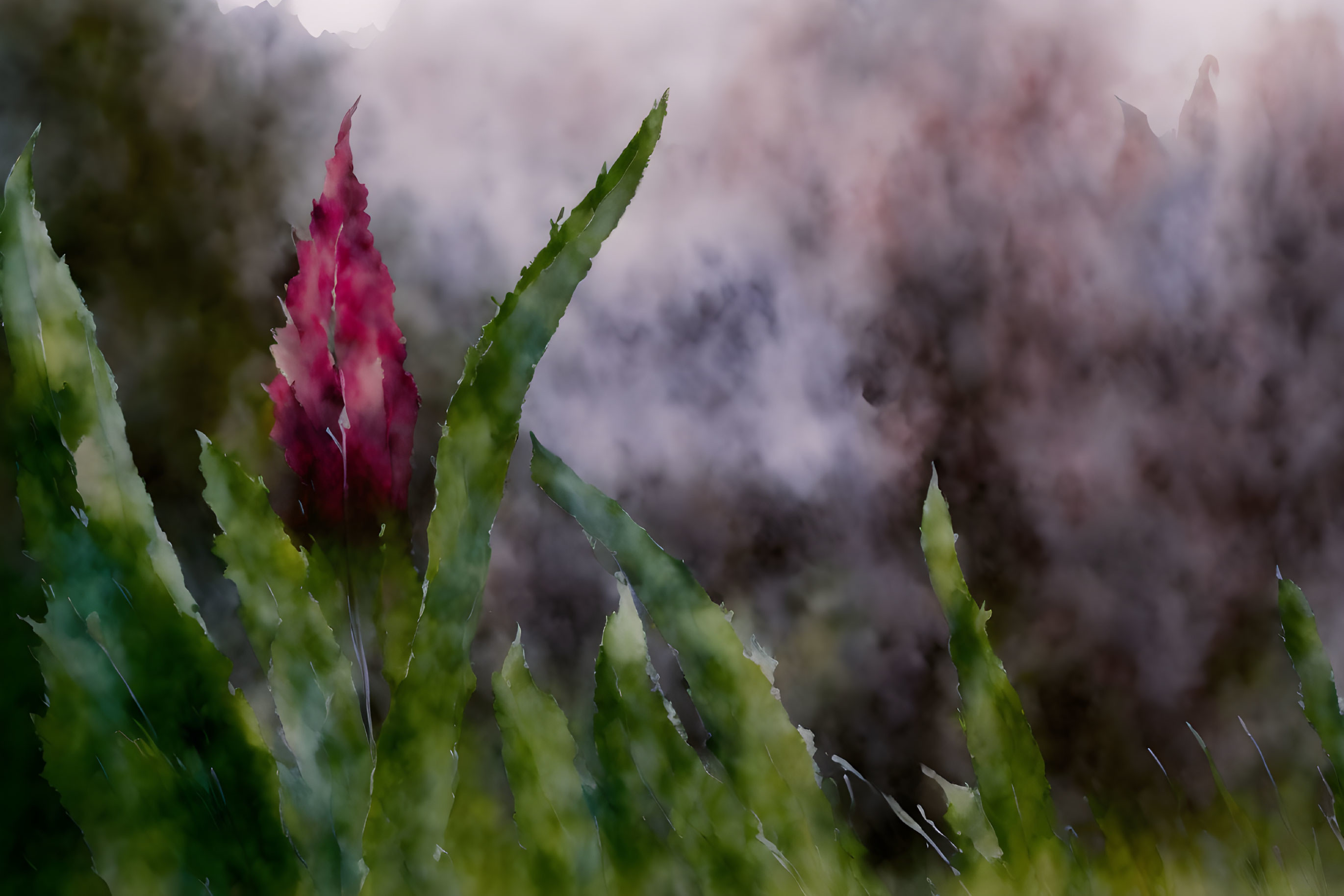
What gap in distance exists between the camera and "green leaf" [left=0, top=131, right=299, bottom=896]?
26 cm

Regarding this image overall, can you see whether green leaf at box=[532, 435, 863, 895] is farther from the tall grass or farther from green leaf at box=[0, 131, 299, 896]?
green leaf at box=[0, 131, 299, 896]

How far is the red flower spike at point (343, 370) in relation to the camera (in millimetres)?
285

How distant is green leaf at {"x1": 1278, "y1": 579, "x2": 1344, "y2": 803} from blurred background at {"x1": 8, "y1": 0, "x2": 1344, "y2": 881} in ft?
0.38

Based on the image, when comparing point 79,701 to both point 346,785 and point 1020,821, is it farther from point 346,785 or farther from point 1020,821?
point 1020,821

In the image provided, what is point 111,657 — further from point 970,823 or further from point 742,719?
point 970,823

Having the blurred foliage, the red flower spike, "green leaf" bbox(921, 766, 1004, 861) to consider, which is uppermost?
the blurred foliage

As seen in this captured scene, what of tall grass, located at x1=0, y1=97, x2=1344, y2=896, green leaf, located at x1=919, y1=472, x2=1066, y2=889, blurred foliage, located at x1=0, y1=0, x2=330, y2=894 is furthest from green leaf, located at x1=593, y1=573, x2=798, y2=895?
blurred foliage, located at x1=0, y1=0, x2=330, y2=894

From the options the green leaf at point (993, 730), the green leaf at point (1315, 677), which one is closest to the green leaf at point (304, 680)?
the green leaf at point (993, 730)

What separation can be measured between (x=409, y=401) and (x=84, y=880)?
0.60ft

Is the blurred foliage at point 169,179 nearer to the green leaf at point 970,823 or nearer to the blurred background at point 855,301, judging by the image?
the blurred background at point 855,301

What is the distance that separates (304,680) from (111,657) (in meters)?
0.06

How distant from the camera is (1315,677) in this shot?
45 centimetres

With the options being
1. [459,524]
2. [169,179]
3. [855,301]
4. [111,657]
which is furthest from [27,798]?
[855,301]

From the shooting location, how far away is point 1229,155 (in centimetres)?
59
